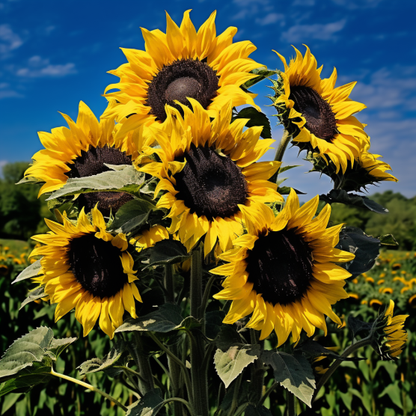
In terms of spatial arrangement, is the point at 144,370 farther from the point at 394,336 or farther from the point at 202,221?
the point at 394,336

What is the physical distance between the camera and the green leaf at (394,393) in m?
3.39

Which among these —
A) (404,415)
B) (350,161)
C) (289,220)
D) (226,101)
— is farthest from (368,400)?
(226,101)

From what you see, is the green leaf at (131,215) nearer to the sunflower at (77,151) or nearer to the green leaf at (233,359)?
the sunflower at (77,151)

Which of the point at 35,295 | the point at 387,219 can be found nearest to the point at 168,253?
the point at 35,295

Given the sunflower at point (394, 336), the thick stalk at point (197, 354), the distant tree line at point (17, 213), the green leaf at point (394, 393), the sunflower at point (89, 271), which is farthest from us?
the distant tree line at point (17, 213)

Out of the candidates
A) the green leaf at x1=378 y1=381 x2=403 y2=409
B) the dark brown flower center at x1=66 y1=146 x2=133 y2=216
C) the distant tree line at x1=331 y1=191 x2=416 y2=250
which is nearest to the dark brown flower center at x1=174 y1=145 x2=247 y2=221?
the dark brown flower center at x1=66 y1=146 x2=133 y2=216

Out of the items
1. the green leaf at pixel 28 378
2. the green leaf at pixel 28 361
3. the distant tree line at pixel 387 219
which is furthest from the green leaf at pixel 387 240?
the distant tree line at pixel 387 219

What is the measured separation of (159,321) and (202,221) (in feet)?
1.02

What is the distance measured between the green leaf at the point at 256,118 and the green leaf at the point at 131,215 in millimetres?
395

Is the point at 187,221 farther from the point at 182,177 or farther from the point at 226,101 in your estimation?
the point at 226,101

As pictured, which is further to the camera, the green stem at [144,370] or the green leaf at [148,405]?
the green stem at [144,370]

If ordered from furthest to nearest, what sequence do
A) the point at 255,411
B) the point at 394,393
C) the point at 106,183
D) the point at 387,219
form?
the point at 387,219, the point at 394,393, the point at 255,411, the point at 106,183

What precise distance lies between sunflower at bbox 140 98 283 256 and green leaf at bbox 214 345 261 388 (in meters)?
0.30

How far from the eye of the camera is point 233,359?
1.16m
